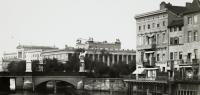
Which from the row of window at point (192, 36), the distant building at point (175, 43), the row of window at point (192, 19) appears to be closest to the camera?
the row of window at point (192, 19)

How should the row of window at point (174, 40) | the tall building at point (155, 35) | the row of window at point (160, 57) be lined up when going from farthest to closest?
the row of window at point (160, 57)
the tall building at point (155, 35)
the row of window at point (174, 40)

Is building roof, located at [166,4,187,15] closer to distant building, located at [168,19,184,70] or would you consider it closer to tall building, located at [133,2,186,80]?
tall building, located at [133,2,186,80]

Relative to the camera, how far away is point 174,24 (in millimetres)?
95625

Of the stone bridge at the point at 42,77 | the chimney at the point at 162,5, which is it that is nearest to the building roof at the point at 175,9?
the chimney at the point at 162,5

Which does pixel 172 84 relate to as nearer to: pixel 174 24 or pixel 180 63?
pixel 180 63

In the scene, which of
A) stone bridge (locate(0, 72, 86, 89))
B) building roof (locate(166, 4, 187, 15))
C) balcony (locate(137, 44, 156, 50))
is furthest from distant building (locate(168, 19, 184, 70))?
stone bridge (locate(0, 72, 86, 89))

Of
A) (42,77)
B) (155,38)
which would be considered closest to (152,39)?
(155,38)

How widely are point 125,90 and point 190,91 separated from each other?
101 feet

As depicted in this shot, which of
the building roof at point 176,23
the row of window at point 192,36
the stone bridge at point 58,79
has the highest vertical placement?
the building roof at point 176,23

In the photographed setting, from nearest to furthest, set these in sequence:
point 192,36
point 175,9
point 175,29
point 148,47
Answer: point 192,36
point 175,29
point 175,9
point 148,47

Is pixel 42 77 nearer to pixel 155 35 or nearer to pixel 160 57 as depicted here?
pixel 155 35

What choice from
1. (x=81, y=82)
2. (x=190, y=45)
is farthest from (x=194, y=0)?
(x=81, y=82)

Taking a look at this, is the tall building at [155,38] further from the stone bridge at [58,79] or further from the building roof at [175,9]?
the stone bridge at [58,79]

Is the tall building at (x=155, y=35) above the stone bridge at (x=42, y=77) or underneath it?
above
